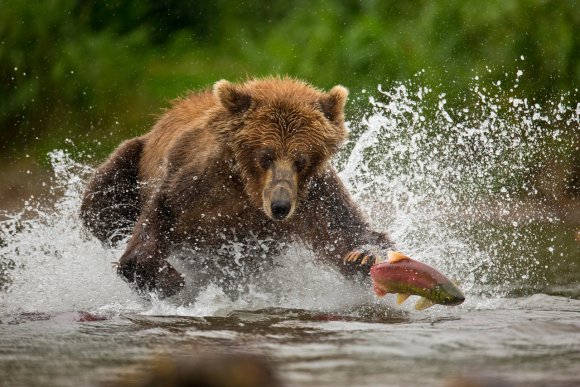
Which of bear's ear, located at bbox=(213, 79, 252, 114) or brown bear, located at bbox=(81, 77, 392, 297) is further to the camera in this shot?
bear's ear, located at bbox=(213, 79, 252, 114)

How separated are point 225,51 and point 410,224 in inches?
321

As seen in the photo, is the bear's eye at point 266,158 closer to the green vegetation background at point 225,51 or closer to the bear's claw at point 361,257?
the bear's claw at point 361,257

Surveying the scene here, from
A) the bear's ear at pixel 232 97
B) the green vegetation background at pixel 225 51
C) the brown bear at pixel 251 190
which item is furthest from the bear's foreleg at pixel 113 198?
the green vegetation background at pixel 225 51

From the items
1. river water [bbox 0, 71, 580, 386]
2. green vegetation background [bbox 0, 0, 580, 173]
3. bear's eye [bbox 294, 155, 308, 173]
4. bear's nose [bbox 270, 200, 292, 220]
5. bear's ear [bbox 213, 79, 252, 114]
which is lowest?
river water [bbox 0, 71, 580, 386]

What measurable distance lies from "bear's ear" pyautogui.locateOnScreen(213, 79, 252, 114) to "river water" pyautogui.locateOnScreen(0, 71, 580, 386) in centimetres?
105

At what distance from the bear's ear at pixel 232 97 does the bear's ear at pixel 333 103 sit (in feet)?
1.62

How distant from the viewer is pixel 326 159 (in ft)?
23.5

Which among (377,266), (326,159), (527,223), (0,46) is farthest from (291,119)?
(0,46)

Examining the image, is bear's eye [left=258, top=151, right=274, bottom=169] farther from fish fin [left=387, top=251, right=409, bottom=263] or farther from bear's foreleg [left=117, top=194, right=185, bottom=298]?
fish fin [left=387, top=251, right=409, bottom=263]

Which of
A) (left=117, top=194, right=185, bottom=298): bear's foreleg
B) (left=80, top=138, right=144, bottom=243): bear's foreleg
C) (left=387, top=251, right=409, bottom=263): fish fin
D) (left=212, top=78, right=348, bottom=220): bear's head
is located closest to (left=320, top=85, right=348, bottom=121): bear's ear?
(left=212, top=78, right=348, bottom=220): bear's head

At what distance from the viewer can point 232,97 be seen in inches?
282

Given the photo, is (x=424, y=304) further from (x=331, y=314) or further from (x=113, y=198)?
(x=113, y=198)

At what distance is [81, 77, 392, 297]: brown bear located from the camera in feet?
22.9

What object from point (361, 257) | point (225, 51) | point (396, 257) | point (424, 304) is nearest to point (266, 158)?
point (361, 257)
